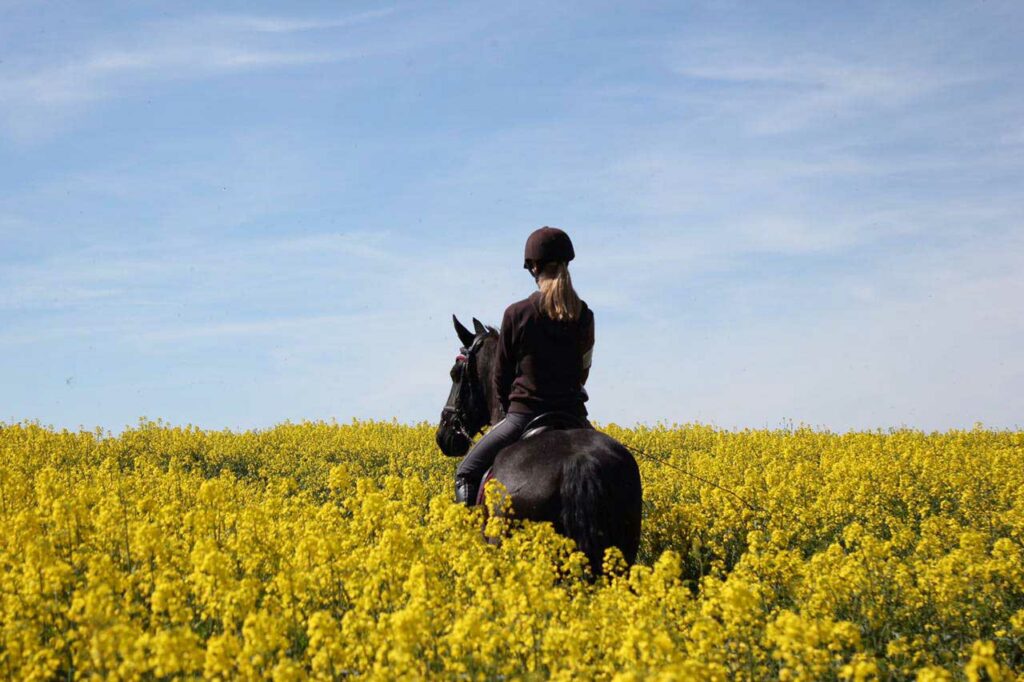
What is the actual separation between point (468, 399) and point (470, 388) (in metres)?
0.12

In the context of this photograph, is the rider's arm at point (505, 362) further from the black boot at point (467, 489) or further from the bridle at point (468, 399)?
the bridle at point (468, 399)

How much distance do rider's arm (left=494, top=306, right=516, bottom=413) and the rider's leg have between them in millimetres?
231

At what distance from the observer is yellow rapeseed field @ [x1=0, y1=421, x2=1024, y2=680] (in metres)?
4.67

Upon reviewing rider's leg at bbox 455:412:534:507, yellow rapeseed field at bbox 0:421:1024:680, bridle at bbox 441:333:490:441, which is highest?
bridle at bbox 441:333:490:441

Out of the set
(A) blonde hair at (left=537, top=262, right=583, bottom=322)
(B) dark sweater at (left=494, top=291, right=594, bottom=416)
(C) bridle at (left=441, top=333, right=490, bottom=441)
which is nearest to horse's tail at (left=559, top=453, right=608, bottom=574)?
(B) dark sweater at (left=494, top=291, right=594, bottom=416)

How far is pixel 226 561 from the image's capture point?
6082mm

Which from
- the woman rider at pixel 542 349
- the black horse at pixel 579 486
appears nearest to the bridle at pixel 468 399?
the woman rider at pixel 542 349

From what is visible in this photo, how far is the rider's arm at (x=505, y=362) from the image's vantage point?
7848 millimetres

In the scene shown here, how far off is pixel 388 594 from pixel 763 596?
8.92 ft

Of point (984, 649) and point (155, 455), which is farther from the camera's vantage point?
point (155, 455)

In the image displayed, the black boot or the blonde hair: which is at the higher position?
the blonde hair

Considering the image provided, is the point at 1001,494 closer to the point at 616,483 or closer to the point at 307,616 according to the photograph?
the point at 616,483

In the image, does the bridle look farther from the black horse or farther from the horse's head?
the black horse

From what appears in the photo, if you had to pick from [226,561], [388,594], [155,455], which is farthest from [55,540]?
[155,455]
